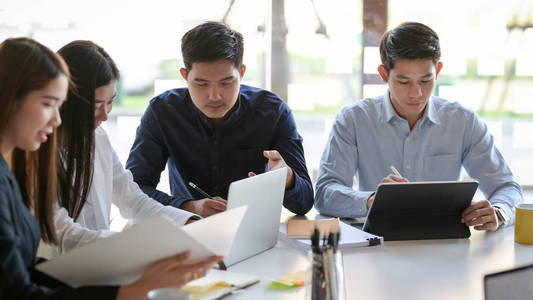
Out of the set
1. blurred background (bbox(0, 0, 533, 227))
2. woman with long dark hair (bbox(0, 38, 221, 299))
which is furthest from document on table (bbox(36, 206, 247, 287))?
blurred background (bbox(0, 0, 533, 227))

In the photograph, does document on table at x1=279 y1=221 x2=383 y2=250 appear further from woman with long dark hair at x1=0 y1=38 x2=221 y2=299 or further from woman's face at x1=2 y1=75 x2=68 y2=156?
woman's face at x1=2 y1=75 x2=68 y2=156

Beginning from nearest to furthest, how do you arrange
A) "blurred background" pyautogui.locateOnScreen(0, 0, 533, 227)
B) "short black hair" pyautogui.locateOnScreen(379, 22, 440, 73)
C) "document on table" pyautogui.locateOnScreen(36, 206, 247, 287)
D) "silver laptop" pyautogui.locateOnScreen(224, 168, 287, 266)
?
"document on table" pyautogui.locateOnScreen(36, 206, 247, 287), "silver laptop" pyautogui.locateOnScreen(224, 168, 287, 266), "short black hair" pyautogui.locateOnScreen(379, 22, 440, 73), "blurred background" pyautogui.locateOnScreen(0, 0, 533, 227)

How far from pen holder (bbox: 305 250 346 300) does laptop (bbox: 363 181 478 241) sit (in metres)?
0.61

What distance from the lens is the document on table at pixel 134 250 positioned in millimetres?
1175

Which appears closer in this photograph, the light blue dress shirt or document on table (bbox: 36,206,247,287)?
document on table (bbox: 36,206,247,287)

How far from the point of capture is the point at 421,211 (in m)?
1.99

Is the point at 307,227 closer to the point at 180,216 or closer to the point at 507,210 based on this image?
the point at 180,216

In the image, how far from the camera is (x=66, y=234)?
1703 millimetres

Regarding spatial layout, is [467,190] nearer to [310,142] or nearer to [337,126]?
[337,126]

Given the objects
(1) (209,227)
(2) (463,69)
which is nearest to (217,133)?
(1) (209,227)

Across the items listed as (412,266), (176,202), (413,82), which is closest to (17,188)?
(176,202)

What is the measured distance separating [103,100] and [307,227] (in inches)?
30.1

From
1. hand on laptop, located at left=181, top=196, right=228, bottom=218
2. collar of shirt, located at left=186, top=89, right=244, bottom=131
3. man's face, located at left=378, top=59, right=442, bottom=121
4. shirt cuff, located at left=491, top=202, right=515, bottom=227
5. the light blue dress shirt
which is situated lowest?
shirt cuff, located at left=491, top=202, right=515, bottom=227

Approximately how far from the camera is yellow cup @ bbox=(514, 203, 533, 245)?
1938 mm
